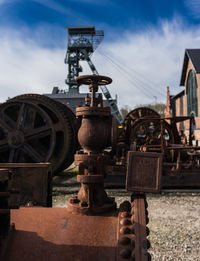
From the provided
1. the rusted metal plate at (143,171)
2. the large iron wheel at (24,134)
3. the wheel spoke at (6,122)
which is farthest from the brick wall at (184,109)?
the rusted metal plate at (143,171)

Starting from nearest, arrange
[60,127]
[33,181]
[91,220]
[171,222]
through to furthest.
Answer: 1. [91,220]
2. [33,181]
3. [171,222]
4. [60,127]

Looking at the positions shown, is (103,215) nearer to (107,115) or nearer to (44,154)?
(107,115)

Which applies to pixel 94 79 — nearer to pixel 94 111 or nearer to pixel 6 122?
pixel 94 111

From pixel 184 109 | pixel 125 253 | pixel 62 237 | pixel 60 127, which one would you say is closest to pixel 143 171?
pixel 125 253

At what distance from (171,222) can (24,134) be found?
4965mm

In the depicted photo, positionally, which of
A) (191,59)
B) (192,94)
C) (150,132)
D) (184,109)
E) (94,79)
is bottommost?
(94,79)

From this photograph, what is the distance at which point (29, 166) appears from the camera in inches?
95.8

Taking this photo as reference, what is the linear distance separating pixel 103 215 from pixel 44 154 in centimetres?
613

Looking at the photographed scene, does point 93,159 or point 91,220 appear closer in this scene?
point 91,220

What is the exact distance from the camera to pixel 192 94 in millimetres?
27016

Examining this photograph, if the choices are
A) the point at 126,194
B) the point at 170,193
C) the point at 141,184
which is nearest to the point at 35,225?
the point at 141,184

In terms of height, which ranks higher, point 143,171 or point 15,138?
point 15,138

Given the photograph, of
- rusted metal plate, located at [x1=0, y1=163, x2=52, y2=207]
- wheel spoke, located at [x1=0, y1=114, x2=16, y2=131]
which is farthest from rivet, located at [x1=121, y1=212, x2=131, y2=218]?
wheel spoke, located at [x1=0, y1=114, x2=16, y2=131]

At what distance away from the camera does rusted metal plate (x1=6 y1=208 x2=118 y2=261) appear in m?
1.48
